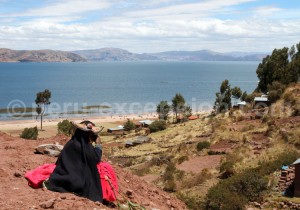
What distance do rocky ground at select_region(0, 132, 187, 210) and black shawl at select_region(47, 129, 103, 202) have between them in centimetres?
19

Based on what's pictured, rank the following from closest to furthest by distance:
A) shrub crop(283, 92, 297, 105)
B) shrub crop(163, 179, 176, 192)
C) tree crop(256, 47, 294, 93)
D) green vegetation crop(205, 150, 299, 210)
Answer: green vegetation crop(205, 150, 299, 210), shrub crop(163, 179, 176, 192), shrub crop(283, 92, 297, 105), tree crop(256, 47, 294, 93)

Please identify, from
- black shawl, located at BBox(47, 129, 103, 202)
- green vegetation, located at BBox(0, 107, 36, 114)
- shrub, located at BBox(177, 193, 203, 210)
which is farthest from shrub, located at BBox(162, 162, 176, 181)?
green vegetation, located at BBox(0, 107, 36, 114)

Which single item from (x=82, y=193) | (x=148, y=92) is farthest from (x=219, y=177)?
(x=148, y=92)

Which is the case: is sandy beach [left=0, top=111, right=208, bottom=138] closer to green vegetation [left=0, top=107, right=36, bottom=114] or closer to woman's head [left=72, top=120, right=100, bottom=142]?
green vegetation [left=0, top=107, right=36, bottom=114]

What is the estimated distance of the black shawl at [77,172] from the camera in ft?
22.4

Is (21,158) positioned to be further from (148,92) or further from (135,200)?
(148,92)

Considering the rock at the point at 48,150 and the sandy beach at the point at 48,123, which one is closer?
the rock at the point at 48,150

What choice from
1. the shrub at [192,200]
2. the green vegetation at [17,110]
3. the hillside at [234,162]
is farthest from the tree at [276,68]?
the green vegetation at [17,110]

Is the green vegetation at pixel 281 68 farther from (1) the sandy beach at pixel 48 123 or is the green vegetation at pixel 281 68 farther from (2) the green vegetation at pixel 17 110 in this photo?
(2) the green vegetation at pixel 17 110

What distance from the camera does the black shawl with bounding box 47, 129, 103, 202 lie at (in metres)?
6.83

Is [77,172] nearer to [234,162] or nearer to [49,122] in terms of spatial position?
[234,162]

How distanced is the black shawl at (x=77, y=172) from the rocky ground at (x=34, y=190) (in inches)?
7.6

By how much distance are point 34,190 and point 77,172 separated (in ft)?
2.81

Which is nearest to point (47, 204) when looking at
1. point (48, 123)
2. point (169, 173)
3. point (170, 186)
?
point (170, 186)
